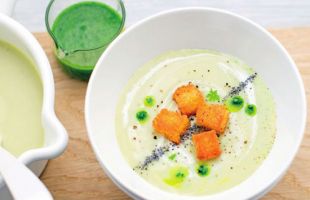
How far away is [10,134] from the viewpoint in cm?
154

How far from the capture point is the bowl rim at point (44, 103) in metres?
1.35

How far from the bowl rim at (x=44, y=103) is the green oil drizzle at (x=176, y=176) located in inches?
11.2

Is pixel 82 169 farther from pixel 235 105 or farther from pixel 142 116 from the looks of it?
pixel 235 105

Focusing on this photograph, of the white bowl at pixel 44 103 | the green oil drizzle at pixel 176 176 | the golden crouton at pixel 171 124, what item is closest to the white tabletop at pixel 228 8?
the white bowl at pixel 44 103

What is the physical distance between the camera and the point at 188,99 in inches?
61.3

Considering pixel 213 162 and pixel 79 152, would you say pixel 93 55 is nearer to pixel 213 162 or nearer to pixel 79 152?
pixel 79 152

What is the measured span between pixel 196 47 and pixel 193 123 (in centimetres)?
22

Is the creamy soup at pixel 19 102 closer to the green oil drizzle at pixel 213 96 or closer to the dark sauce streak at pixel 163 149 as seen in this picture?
the dark sauce streak at pixel 163 149

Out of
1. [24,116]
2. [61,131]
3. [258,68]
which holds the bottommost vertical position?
[24,116]

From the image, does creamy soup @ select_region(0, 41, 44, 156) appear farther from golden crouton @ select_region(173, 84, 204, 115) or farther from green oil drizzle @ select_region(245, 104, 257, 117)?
green oil drizzle @ select_region(245, 104, 257, 117)

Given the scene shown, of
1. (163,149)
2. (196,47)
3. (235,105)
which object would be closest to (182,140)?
(163,149)

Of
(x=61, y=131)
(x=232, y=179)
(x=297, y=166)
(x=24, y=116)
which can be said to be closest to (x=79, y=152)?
(x=24, y=116)

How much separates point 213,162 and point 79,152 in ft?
1.20

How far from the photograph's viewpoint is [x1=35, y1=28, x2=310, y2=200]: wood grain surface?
161cm
